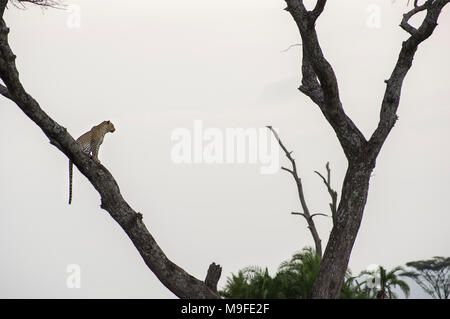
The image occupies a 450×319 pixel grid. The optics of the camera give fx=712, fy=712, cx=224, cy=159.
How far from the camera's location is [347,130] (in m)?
14.5

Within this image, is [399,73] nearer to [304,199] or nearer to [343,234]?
[343,234]

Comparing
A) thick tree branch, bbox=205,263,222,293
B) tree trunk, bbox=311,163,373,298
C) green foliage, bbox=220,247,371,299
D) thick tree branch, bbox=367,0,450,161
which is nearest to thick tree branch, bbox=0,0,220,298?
thick tree branch, bbox=205,263,222,293

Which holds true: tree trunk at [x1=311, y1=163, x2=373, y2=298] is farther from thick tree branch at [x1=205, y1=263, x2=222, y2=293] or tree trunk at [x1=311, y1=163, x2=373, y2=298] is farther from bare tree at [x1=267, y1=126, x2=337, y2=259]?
bare tree at [x1=267, y1=126, x2=337, y2=259]

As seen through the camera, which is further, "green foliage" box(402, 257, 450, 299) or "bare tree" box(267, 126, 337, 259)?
"green foliage" box(402, 257, 450, 299)

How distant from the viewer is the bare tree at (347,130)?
13703 millimetres

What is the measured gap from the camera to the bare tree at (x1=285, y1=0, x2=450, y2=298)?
45.0ft

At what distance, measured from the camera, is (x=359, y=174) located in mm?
14086

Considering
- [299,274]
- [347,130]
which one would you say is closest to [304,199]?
[299,274]

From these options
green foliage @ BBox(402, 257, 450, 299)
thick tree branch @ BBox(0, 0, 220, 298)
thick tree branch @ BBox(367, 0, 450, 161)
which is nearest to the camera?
thick tree branch @ BBox(0, 0, 220, 298)
